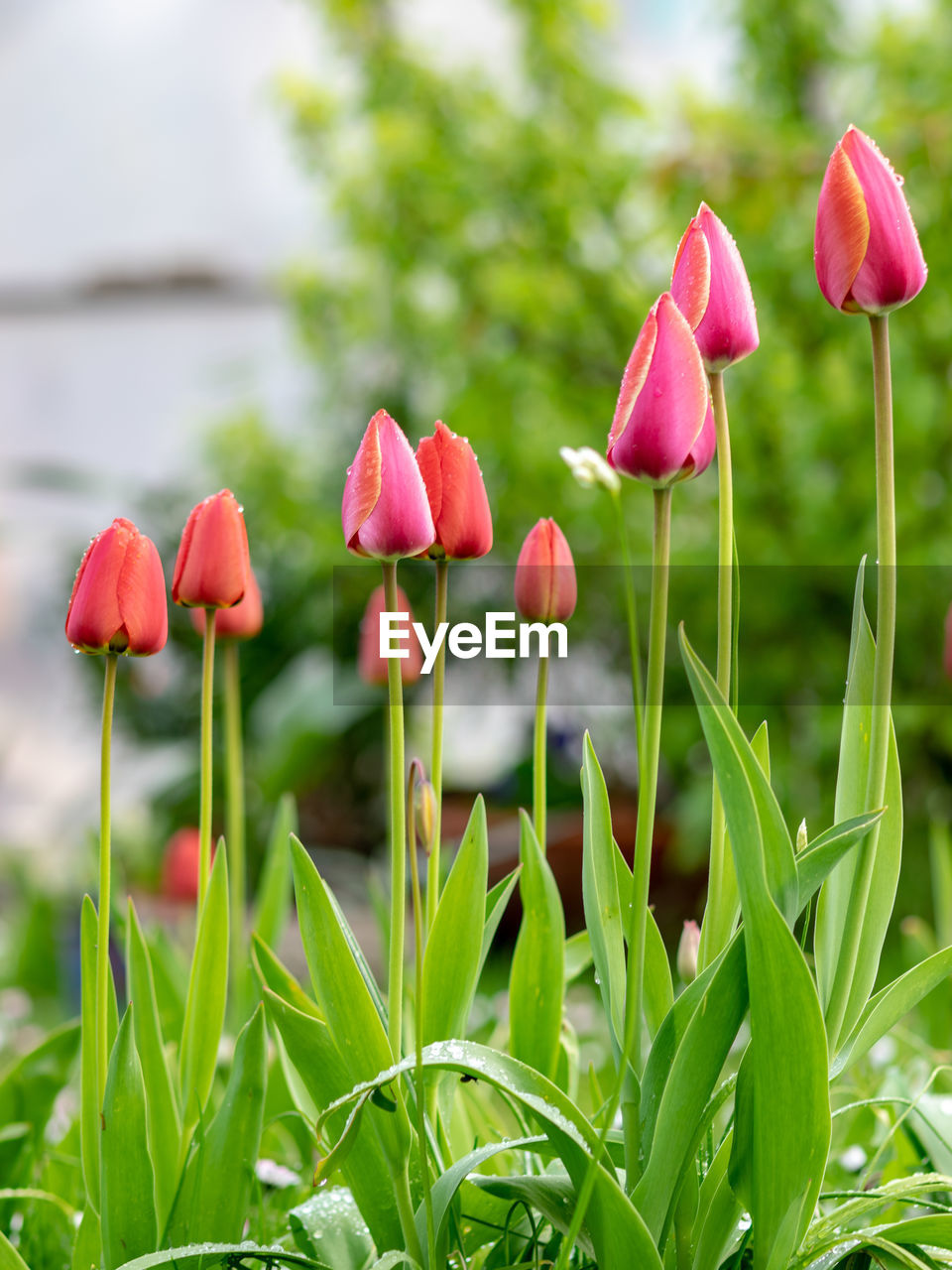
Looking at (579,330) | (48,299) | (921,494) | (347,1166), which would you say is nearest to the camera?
(347,1166)

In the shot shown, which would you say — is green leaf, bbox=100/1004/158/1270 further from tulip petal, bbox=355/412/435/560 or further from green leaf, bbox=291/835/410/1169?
tulip petal, bbox=355/412/435/560

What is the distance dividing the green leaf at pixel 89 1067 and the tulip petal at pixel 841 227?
40cm

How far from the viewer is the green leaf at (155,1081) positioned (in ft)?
1.77

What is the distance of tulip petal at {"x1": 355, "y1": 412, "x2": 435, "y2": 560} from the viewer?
1.47 feet

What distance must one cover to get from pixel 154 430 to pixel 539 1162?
4.46 m

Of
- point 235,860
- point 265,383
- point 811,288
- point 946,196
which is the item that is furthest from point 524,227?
point 265,383

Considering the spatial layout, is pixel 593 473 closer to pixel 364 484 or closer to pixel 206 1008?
pixel 364 484

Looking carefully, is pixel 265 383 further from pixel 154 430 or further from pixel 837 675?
pixel 837 675

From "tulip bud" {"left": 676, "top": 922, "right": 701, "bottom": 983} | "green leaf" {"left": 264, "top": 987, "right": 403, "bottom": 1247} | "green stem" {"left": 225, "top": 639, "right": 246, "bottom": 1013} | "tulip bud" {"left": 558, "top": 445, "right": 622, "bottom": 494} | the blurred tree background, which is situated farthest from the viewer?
the blurred tree background

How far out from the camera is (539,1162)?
1.84ft

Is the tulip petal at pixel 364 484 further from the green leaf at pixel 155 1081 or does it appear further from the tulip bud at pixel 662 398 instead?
the green leaf at pixel 155 1081

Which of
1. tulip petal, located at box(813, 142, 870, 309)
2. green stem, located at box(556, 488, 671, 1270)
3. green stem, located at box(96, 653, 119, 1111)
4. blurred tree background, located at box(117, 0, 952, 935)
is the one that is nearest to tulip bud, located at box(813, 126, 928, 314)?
tulip petal, located at box(813, 142, 870, 309)

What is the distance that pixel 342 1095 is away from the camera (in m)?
0.48

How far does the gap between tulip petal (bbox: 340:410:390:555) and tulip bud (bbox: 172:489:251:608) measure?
9 centimetres
